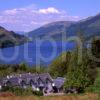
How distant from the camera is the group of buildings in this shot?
25.9 meters

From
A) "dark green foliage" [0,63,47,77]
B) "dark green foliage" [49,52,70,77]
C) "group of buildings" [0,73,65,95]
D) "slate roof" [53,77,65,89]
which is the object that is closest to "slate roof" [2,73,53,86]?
"group of buildings" [0,73,65,95]

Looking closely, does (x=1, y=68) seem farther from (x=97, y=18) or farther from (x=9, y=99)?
(x=97, y=18)

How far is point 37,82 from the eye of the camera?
27.2 metres

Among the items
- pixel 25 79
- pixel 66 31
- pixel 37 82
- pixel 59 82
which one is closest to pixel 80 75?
pixel 59 82

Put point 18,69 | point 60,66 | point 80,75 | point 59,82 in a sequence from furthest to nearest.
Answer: point 18,69, point 60,66, point 59,82, point 80,75

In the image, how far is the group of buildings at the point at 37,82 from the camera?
84.8 ft

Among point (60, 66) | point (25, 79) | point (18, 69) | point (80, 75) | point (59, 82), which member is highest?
point (60, 66)

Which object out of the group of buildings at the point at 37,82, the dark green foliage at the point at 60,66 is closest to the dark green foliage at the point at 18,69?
the dark green foliage at the point at 60,66

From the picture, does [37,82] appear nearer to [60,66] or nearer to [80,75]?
[80,75]

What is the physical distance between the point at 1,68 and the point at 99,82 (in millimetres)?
9115

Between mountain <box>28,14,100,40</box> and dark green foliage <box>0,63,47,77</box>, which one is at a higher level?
mountain <box>28,14,100,40</box>

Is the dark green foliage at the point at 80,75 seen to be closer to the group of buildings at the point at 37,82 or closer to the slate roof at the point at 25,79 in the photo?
the group of buildings at the point at 37,82

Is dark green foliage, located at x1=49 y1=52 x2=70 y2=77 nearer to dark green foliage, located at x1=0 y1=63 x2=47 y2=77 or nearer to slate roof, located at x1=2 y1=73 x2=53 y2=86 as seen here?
dark green foliage, located at x1=0 y1=63 x2=47 y2=77

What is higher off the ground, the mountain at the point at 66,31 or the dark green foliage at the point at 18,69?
the mountain at the point at 66,31
